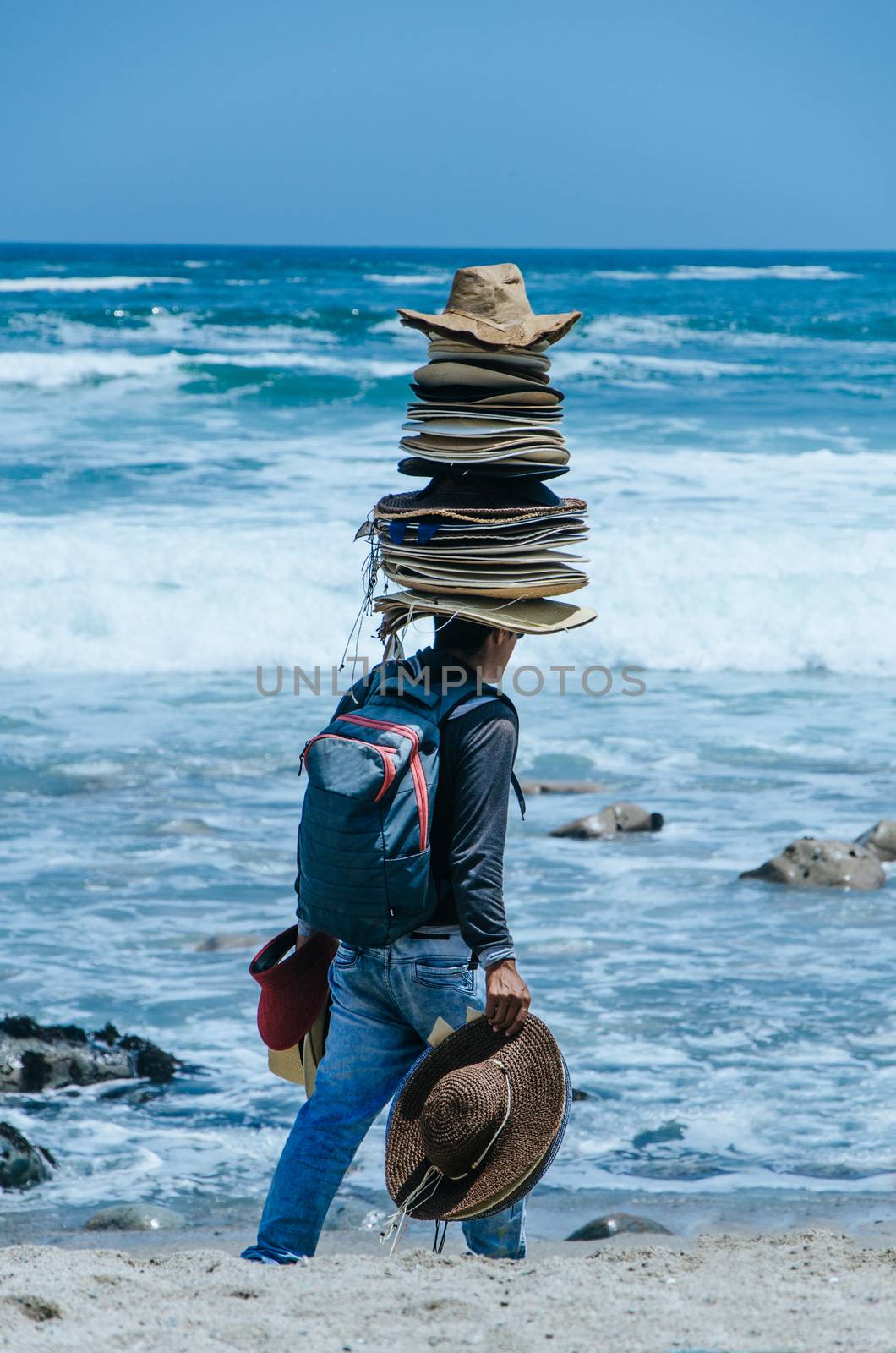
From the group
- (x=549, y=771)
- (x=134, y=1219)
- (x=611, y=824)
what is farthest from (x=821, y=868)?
(x=134, y=1219)

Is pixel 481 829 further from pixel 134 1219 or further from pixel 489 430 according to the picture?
pixel 134 1219

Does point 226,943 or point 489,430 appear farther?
point 226,943

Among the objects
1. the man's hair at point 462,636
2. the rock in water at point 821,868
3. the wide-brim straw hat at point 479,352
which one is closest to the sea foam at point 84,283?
the rock in water at point 821,868

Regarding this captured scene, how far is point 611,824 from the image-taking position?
23.8 ft

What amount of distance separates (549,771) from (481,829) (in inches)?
223

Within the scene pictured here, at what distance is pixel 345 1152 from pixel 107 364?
2328 centimetres

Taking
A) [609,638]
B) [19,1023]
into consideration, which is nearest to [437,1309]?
[19,1023]

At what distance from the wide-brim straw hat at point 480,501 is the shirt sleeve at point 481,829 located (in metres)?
0.43

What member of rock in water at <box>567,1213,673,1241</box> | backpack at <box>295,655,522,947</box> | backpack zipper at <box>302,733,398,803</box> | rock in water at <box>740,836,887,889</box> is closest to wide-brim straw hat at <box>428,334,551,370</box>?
backpack at <box>295,655,522,947</box>

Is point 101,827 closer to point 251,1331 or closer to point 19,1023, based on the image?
point 19,1023

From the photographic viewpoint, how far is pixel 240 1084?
4820 millimetres

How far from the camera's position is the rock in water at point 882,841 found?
6840 millimetres

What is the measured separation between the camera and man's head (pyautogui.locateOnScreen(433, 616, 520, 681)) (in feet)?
9.42

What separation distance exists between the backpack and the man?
2.2 inches
